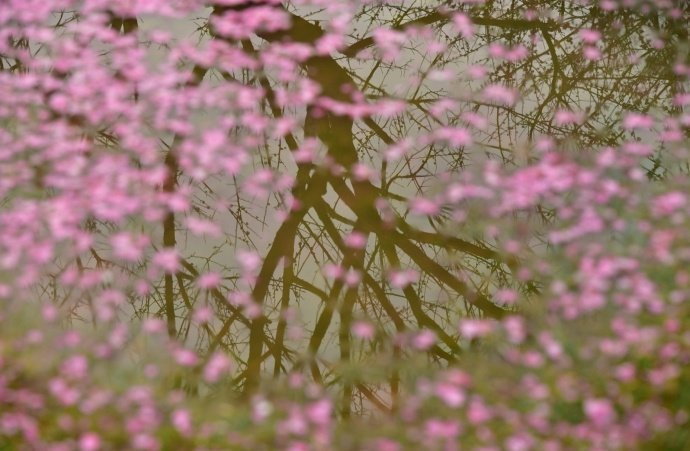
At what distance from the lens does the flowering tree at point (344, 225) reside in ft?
6.80

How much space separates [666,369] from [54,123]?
92.4 inches

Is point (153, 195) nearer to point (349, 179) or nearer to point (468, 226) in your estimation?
point (349, 179)

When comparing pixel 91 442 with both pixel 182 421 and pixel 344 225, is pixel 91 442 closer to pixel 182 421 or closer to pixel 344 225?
pixel 182 421

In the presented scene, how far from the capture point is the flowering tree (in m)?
2.07

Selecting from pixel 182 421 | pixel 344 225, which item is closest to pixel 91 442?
pixel 182 421

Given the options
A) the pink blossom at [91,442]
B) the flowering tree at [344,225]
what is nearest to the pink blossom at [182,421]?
the flowering tree at [344,225]

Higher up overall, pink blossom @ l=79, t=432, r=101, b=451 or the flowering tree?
the flowering tree

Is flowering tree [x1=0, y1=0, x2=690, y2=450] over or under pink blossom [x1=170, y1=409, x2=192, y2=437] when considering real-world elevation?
over

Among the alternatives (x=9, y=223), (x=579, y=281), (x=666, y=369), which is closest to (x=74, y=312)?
(x=9, y=223)

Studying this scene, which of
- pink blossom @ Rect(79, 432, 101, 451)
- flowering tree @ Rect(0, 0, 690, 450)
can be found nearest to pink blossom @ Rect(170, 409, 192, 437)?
flowering tree @ Rect(0, 0, 690, 450)

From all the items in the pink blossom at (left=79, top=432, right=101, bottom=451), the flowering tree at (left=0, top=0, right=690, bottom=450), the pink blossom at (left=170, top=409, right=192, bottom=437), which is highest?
the flowering tree at (left=0, top=0, right=690, bottom=450)

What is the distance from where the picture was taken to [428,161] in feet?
10.2

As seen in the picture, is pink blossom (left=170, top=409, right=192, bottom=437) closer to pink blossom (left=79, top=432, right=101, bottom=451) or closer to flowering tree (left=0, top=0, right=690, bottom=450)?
flowering tree (left=0, top=0, right=690, bottom=450)

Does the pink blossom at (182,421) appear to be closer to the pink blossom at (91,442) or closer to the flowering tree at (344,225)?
the flowering tree at (344,225)
